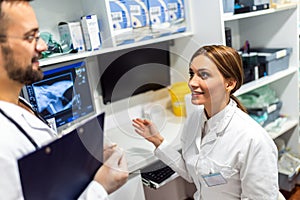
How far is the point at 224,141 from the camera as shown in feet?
4.19

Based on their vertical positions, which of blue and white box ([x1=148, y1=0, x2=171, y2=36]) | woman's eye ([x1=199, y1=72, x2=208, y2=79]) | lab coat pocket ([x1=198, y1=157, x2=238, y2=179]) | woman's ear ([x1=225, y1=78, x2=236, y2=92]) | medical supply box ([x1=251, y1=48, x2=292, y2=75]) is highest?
blue and white box ([x1=148, y1=0, x2=171, y2=36])

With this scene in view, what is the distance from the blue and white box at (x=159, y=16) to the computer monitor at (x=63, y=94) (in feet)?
1.54

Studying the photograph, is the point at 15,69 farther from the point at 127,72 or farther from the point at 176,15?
the point at 176,15

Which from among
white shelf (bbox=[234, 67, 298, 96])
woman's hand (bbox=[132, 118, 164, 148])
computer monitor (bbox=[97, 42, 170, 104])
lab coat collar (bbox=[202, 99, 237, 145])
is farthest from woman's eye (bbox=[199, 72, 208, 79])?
white shelf (bbox=[234, 67, 298, 96])

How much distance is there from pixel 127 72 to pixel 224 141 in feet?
2.25

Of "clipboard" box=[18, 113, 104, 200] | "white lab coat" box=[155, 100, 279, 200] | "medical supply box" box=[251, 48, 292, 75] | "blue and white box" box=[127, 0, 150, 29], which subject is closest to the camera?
"clipboard" box=[18, 113, 104, 200]

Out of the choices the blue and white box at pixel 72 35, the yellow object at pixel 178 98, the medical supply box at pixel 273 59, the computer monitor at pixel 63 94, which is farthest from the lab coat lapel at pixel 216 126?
the medical supply box at pixel 273 59

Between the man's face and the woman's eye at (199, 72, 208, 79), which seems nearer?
the man's face

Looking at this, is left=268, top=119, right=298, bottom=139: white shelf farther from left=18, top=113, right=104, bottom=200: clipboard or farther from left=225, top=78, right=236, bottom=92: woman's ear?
left=18, top=113, right=104, bottom=200: clipboard

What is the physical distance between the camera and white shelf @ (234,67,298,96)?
1991 millimetres

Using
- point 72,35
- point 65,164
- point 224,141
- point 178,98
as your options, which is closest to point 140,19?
point 72,35

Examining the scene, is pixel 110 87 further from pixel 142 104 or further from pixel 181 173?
pixel 181 173

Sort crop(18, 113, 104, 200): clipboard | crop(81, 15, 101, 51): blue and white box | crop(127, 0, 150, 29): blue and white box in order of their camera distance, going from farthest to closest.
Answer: crop(127, 0, 150, 29): blue and white box
crop(81, 15, 101, 51): blue and white box
crop(18, 113, 104, 200): clipboard

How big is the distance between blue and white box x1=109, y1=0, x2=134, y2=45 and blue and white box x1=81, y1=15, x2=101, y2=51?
0.28ft
